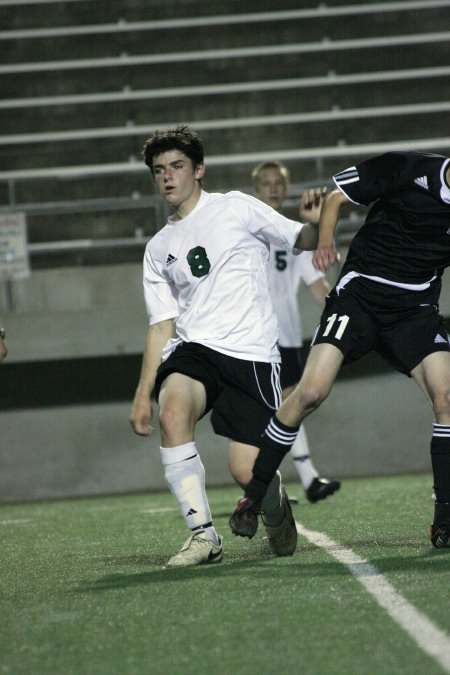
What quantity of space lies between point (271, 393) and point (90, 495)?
22.4ft

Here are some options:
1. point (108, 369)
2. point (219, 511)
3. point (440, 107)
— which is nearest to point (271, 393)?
point (219, 511)

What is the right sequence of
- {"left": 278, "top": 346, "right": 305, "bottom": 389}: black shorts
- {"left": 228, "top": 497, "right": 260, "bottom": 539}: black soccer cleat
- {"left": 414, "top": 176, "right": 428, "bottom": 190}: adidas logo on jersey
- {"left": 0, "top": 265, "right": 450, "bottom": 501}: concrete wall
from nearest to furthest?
{"left": 228, "top": 497, "right": 260, "bottom": 539}: black soccer cleat < {"left": 414, "top": 176, "right": 428, "bottom": 190}: adidas logo on jersey < {"left": 278, "top": 346, "right": 305, "bottom": 389}: black shorts < {"left": 0, "top": 265, "right": 450, "bottom": 501}: concrete wall

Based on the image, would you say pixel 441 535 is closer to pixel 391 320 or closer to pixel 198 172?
pixel 391 320

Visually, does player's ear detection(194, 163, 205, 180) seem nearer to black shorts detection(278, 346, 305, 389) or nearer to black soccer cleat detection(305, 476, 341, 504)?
black shorts detection(278, 346, 305, 389)

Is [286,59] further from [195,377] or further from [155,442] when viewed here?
[195,377]

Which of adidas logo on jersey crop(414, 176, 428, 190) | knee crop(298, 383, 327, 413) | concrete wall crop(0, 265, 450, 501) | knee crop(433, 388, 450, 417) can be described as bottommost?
concrete wall crop(0, 265, 450, 501)

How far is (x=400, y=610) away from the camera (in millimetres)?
3479

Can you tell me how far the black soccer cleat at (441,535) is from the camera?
4906mm

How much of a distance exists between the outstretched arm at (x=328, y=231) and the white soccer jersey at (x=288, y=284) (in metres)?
3.39

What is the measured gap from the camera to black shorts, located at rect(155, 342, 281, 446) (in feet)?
16.2

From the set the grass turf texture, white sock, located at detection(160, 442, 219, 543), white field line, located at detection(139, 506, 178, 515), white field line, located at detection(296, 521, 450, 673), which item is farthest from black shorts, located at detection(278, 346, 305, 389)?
white sock, located at detection(160, 442, 219, 543)

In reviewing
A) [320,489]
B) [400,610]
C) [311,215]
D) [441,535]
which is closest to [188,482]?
[441,535]

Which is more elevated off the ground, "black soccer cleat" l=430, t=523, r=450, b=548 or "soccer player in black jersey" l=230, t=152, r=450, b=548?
"soccer player in black jersey" l=230, t=152, r=450, b=548

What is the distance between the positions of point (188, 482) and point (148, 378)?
0.48 metres
